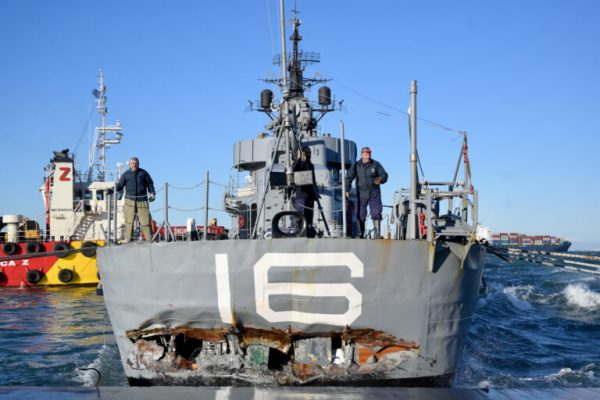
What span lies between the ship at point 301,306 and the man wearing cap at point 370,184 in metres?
1.00

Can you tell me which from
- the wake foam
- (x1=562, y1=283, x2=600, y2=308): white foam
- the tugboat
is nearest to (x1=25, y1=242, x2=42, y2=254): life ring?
the tugboat

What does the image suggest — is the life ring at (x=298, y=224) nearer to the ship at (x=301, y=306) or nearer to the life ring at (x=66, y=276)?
the ship at (x=301, y=306)

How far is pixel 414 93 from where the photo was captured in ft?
25.3

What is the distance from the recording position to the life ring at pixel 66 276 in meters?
26.6

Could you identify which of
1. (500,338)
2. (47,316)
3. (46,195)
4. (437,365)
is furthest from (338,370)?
(46,195)

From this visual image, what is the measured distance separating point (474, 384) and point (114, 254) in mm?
5272

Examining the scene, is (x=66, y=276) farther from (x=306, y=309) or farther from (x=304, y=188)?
(x=306, y=309)

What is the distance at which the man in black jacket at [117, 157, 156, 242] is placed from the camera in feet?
30.3

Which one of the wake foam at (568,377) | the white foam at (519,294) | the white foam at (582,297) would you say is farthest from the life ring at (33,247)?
the wake foam at (568,377)

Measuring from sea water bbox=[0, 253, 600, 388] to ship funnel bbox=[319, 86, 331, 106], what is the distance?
22.2ft

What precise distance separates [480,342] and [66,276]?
19504 mm

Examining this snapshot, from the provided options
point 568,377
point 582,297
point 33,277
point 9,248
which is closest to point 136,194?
point 568,377

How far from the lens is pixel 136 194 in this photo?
9297mm

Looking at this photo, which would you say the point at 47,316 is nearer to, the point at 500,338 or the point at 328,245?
the point at 500,338
